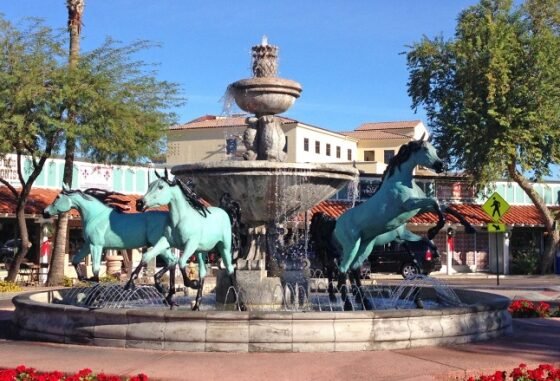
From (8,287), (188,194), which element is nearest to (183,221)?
(188,194)

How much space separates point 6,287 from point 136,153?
6.90 m

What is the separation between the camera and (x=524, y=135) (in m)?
36.5

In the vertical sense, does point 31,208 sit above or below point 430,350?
above

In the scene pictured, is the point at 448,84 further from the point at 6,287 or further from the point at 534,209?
the point at 6,287

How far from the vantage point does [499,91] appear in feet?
121

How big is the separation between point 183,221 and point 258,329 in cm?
255

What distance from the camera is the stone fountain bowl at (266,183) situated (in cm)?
1270

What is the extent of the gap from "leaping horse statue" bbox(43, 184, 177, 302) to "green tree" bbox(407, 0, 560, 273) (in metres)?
26.7

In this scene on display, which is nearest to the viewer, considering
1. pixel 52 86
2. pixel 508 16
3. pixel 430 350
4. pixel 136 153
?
pixel 430 350

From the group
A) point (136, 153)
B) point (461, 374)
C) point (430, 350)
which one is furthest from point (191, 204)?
point (136, 153)

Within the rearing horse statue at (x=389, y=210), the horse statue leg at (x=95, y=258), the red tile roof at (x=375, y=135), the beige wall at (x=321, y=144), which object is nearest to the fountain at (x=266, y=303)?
the horse statue leg at (x=95, y=258)

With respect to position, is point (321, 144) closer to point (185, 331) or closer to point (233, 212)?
point (233, 212)

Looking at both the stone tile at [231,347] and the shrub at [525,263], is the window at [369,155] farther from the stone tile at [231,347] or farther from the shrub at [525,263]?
the stone tile at [231,347]

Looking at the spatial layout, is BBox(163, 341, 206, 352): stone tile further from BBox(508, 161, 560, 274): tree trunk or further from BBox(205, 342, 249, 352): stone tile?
BBox(508, 161, 560, 274): tree trunk
